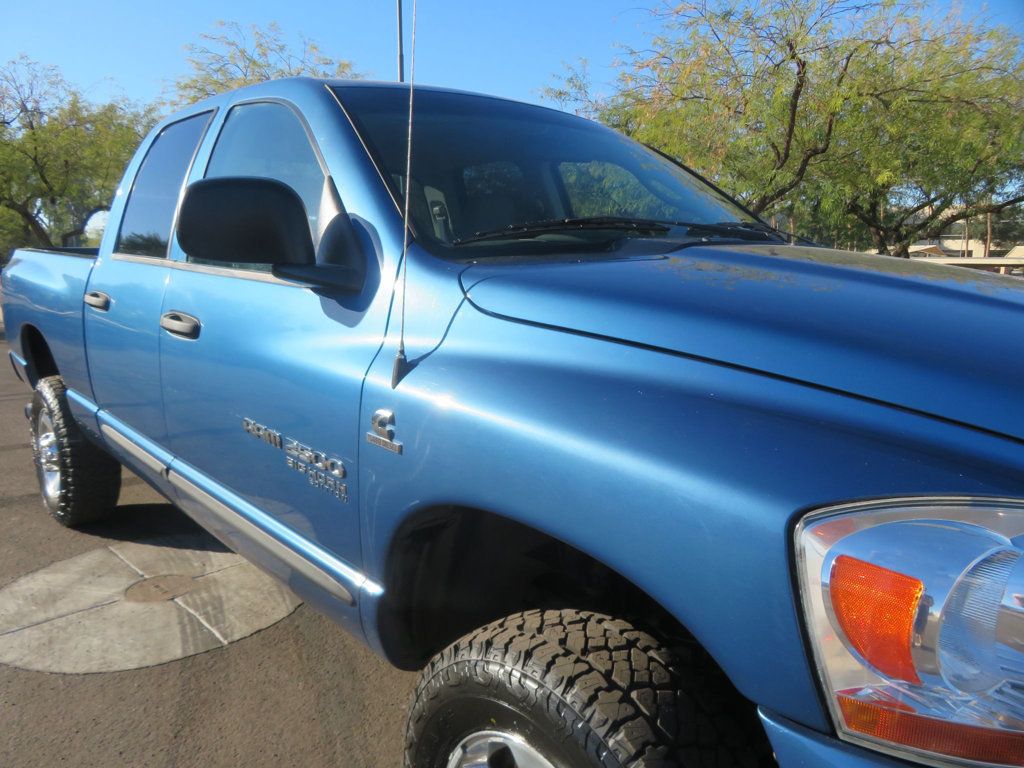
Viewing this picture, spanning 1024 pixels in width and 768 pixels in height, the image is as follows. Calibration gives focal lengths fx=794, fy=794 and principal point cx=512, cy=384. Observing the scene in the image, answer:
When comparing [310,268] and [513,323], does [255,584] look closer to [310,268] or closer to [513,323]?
[310,268]

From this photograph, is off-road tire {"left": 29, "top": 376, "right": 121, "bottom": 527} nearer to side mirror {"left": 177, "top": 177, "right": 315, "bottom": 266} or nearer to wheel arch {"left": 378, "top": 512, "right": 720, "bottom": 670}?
side mirror {"left": 177, "top": 177, "right": 315, "bottom": 266}

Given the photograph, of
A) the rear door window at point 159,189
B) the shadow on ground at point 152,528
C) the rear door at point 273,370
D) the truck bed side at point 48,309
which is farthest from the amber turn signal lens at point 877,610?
the shadow on ground at point 152,528

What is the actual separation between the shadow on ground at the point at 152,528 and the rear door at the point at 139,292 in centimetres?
96

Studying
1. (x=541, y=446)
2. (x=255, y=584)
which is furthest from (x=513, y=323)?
(x=255, y=584)

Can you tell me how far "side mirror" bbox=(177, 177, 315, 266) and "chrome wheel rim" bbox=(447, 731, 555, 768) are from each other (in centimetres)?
112

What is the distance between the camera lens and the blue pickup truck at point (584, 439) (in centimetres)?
102

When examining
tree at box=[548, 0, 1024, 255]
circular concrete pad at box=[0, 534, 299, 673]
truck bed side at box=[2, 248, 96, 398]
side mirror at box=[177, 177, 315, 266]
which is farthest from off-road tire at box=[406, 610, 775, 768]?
tree at box=[548, 0, 1024, 255]

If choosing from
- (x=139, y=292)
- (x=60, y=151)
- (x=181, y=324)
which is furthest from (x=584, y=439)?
(x=60, y=151)

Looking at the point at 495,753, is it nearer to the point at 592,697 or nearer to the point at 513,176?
the point at 592,697

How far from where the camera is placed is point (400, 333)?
1.73 meters

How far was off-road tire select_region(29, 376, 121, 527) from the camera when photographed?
375 centimetres

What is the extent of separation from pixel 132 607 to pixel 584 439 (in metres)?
2.64

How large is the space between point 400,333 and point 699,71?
344 inches

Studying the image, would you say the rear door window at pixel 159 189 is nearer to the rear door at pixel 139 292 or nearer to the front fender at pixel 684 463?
the rear door at pixel 139 292
